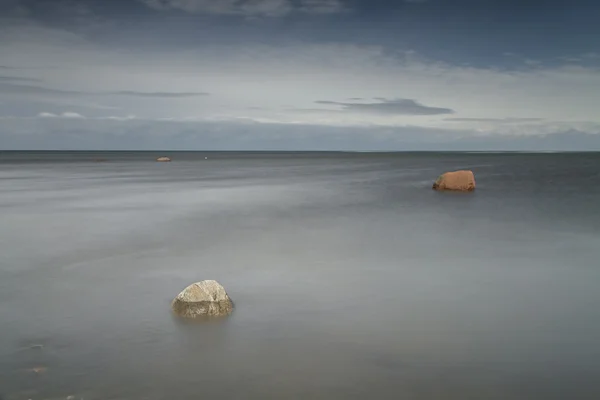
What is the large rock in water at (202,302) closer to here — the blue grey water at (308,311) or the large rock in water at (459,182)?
the blue grey water at (308,311)

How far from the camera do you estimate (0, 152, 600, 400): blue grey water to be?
7.18 m

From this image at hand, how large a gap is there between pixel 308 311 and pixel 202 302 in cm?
202

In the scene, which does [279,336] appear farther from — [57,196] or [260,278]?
[57,196]

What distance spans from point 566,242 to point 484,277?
6.67m

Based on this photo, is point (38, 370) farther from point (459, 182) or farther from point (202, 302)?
point (459, 182)

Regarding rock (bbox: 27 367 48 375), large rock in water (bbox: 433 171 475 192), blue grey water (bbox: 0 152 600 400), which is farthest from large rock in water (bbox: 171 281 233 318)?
large rock in water (bbox: 433 171 475 192)

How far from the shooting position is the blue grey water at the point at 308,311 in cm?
718

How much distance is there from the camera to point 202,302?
9742 millimetres

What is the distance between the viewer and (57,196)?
35531 mm

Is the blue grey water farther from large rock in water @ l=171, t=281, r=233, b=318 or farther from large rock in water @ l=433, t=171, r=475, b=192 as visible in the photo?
large rock in water @ l=433, t=171, r=475, b=192

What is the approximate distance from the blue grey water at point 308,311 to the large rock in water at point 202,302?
256mm

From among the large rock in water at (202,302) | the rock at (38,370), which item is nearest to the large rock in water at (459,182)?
the large rock in water at (202,302)

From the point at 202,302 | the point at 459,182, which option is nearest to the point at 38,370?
the point at 202,302

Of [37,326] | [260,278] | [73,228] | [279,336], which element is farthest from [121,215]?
[279,336]
